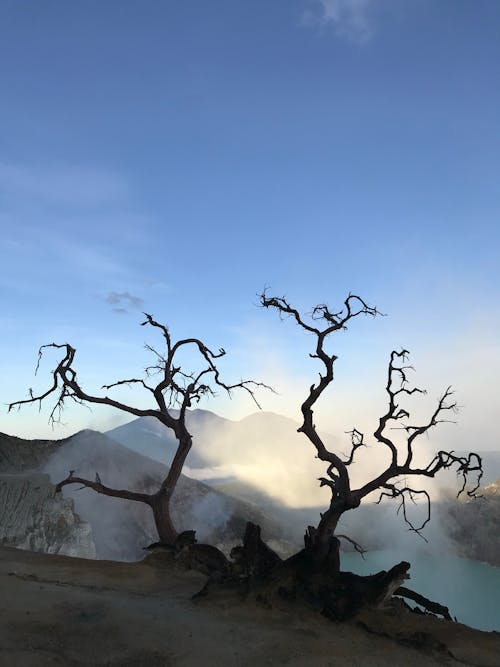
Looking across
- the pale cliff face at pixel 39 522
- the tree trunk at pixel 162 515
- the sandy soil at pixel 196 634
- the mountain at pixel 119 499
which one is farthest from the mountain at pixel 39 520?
the sandy soil at pixel 196 634

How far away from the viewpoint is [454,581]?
76.8m

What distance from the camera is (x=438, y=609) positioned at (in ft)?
40.6

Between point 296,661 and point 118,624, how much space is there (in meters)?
3.37

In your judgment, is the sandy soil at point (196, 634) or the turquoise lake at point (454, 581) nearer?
the sandy soil at point (196, 634)

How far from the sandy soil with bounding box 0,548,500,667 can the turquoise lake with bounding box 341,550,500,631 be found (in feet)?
181

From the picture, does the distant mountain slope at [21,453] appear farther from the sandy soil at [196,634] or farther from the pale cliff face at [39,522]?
the sandy soil at [196,634]

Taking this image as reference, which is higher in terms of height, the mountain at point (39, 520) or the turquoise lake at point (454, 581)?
the mountain at point (39, 520)

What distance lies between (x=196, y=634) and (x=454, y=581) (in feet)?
270

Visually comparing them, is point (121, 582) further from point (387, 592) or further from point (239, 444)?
point (239, 444)

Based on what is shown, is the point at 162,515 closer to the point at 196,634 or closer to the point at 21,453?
the point at 196,634

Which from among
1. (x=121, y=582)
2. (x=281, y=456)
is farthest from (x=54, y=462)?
(x=281, y=456)

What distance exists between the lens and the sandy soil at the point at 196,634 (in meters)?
7.98

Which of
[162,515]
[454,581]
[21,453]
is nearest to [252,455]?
[454,581]

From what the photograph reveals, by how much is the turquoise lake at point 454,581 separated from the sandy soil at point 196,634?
5528 cm
